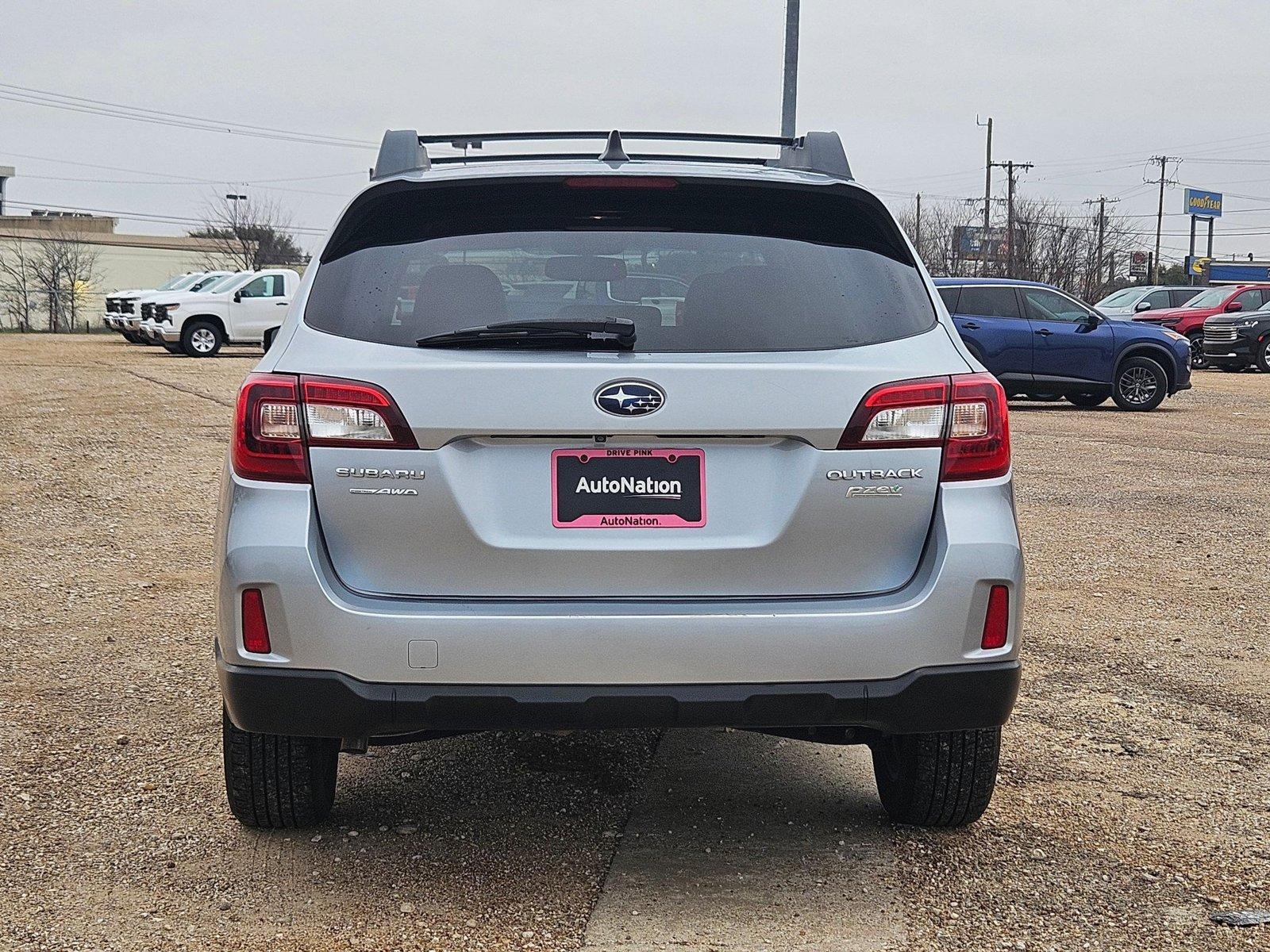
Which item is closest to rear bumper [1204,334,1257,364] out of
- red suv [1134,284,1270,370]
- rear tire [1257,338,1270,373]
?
rear tire [1257,338,1270,373]

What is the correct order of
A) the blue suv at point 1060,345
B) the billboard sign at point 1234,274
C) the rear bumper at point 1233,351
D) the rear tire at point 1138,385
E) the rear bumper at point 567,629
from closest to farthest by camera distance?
the rear bumper at point 567,629, the blue suv at point 1060,345, the rear tire at point 1138,385, the rear bumper at point 1233,351, the billboard sign at point 1234,274

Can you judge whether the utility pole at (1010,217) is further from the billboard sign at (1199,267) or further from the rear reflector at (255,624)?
the rear reflector at (255,624)

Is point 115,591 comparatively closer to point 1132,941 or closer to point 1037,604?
point 1037,604

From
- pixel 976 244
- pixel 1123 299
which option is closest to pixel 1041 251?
pixel 976 244

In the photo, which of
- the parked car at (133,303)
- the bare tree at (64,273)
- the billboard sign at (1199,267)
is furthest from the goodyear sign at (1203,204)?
the parked car at (133,303)

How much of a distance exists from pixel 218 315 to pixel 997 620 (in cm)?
2817

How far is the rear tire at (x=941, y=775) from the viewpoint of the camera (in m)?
3.75

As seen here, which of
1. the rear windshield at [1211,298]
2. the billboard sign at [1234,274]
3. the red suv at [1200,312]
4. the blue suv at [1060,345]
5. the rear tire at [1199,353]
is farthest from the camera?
the billboard sign at [1234,274]

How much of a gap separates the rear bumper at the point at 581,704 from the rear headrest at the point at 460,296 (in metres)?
0.85

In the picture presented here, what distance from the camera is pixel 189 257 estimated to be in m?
91.8

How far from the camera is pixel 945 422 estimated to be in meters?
3.27

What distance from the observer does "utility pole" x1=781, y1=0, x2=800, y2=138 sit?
68.7 feet

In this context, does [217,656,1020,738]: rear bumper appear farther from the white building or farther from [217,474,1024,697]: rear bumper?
the white building

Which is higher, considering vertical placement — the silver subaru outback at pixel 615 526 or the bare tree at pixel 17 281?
the silver subaru outback at pixel 615 526
